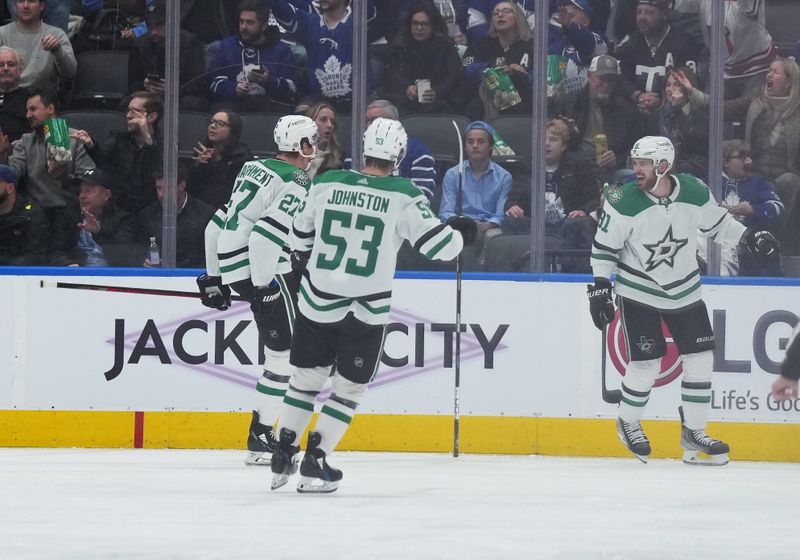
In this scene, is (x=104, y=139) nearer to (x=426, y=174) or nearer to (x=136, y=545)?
(x=426, y=174)

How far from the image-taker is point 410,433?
7625mm

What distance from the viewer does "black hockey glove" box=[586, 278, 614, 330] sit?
7062 millimetres

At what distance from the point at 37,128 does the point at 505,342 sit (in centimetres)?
291

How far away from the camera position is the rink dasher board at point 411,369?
24.5ft

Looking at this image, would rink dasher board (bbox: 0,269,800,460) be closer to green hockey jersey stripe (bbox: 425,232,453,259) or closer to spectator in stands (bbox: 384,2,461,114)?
spectator in stands (bbox: 384,2,461,114)

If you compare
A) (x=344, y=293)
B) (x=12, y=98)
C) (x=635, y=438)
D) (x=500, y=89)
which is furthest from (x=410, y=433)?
(x=12, y=98)

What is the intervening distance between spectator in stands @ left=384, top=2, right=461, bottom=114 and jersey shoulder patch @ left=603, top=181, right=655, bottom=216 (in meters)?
1.33

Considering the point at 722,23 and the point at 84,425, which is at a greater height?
the point at 722,23

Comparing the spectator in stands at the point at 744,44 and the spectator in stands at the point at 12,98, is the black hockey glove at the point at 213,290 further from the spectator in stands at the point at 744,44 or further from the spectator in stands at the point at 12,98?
the spectator in stands at the point at 744,44

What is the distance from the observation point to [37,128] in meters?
8.16

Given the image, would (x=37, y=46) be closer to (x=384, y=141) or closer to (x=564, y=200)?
(x=564, y=200)

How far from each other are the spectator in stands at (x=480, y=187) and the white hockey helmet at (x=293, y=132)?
5.16ft

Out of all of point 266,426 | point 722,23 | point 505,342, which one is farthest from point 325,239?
point 722,23

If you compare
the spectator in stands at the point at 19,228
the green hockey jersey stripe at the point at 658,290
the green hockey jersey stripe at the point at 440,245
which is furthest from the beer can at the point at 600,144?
the spectator in stands at the point at 19,228
